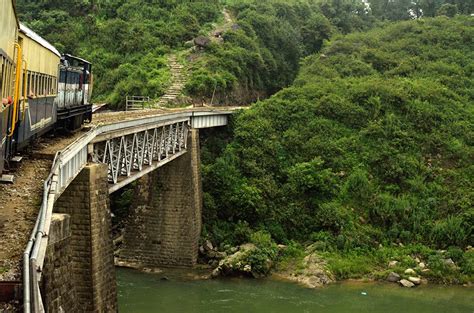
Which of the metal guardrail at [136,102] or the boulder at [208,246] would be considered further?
the metal guardrail at [136,102]

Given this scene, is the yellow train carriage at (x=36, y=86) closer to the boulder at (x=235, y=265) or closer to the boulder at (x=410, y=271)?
the boulder at (x=235, y=265)

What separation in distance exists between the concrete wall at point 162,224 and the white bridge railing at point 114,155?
200cm

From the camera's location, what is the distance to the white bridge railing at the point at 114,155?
7462mm

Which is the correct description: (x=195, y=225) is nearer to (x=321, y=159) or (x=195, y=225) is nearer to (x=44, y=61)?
(x=321, y=159)

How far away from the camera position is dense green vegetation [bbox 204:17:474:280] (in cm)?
3109

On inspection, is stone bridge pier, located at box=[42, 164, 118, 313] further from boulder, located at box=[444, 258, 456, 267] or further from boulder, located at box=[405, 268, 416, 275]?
boulder, located at box=[444, 258, 456, 267]

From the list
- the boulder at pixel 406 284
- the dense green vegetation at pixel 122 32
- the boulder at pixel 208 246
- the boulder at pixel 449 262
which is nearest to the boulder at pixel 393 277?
the boulder at pixel 406 284

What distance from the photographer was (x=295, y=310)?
23.5 metres

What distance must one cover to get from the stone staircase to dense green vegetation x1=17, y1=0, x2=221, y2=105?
0.61m

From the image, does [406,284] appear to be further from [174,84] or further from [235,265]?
[174,84]

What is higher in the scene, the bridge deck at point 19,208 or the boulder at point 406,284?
the bridge deck at point 19,208

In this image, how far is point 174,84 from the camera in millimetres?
46750

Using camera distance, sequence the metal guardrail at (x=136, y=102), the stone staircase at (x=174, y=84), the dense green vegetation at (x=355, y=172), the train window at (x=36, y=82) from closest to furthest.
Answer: the train window at (x=36, y=82) < the dense green vegetation at (x=355, y=172) < the metal guardrail at (x=136, y=102) < the stone staircase at (x=174, y=84)

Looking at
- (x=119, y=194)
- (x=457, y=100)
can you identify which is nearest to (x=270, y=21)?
(x=457, y=100)
